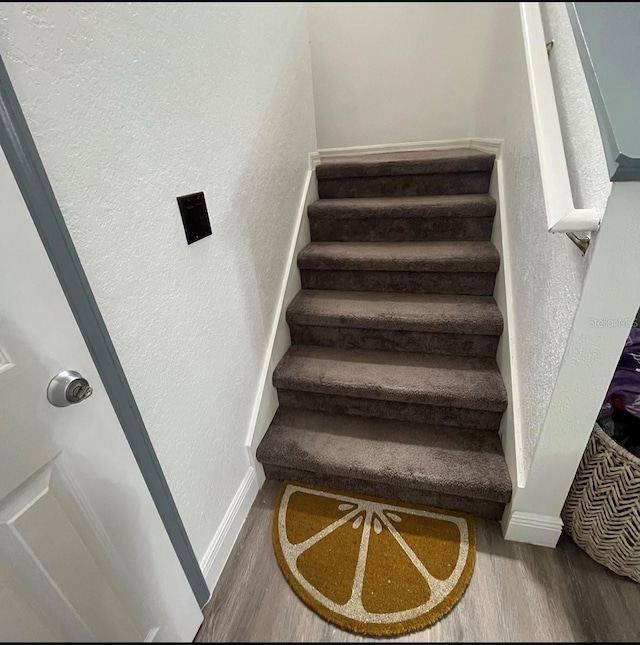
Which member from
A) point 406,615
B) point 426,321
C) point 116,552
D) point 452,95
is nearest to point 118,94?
point 116,552

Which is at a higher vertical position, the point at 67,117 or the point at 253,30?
the point at 253,30

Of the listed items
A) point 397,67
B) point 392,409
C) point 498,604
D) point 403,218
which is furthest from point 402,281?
point 397,67

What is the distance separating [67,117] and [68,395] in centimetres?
46

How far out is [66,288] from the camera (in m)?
0.61

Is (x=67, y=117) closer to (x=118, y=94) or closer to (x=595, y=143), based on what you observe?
(x=118, y=94)

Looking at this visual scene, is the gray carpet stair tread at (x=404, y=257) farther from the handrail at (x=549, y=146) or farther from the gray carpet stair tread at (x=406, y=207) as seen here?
the handrail at (x=549, y=146)

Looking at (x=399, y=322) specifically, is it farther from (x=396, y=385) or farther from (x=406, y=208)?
(x=406, y=208)

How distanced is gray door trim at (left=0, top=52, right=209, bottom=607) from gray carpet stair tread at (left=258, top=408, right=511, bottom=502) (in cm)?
52

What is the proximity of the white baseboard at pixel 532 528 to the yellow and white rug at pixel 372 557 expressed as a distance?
0.12 metres

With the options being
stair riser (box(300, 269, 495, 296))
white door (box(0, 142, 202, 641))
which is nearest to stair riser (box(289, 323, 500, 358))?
stair riser (box(300, 269, 495, 296))

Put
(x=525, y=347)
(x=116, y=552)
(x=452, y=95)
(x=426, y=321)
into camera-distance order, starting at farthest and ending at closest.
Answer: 1. (x=452, y=95)
2. (x=426, y=321)
3. (x=525, y=347)
4. (x=116, y=552)

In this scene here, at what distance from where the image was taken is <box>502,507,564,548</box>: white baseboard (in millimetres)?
1100

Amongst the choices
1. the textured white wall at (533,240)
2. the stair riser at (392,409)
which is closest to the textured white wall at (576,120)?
the textured white wall at (533,240)

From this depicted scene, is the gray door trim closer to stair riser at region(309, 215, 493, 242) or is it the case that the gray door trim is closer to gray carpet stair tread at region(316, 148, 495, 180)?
stair riser at region(309, 215, 493, 242)
